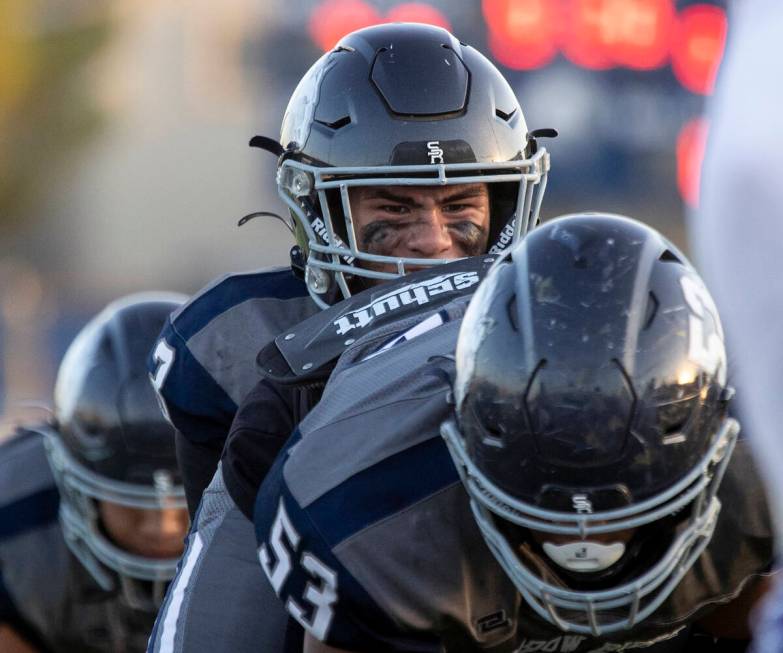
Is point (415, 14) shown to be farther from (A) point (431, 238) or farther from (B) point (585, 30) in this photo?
(A) point (431, 238)

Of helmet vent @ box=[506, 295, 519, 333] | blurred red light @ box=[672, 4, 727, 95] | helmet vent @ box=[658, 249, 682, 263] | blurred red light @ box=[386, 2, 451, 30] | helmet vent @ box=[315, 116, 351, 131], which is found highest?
helmet vent @ box=[658, 249, 682, 263]

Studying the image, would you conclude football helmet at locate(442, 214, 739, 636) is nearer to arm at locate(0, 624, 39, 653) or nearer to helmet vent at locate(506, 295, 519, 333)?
helmet vent at locate(506, 295, 519, 333)

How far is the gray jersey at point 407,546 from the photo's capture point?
201cm

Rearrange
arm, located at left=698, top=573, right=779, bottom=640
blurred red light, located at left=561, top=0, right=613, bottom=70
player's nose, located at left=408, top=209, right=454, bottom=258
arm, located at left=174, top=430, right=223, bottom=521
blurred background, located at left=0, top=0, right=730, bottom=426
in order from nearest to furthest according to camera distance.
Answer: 1. arm, located at left=698, top=573, right=779, bottom=640
2. player's nose, located at left=408, top=209, right=454, bottom=258
3. arm, located at left=174, top=430, right=223, bottom=521
4. blurred red light, located at left=561, top=0, right=613, bottom=70
5. blurred background, located at left=0, top=0, right=730, bottom=426

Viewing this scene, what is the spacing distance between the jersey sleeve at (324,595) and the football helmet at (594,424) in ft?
0.57

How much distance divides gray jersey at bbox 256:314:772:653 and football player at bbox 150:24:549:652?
0.58m

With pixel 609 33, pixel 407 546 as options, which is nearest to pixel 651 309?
pixel 407 546

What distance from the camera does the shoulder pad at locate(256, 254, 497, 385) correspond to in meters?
2.33

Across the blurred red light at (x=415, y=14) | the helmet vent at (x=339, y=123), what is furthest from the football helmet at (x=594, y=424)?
the blurred red light at (x=415, y=14)

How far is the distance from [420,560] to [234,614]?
1.97 feet

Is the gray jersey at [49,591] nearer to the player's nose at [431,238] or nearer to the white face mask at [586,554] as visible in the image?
the player's nose at [431,238]

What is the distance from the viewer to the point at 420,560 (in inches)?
78.8

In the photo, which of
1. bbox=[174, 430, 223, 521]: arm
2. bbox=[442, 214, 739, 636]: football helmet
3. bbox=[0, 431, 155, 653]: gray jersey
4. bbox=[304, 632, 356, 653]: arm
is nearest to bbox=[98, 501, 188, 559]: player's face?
bbox=[0, 431, 155, 653]: gray jersey

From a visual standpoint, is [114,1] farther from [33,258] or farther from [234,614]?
[234,614]
